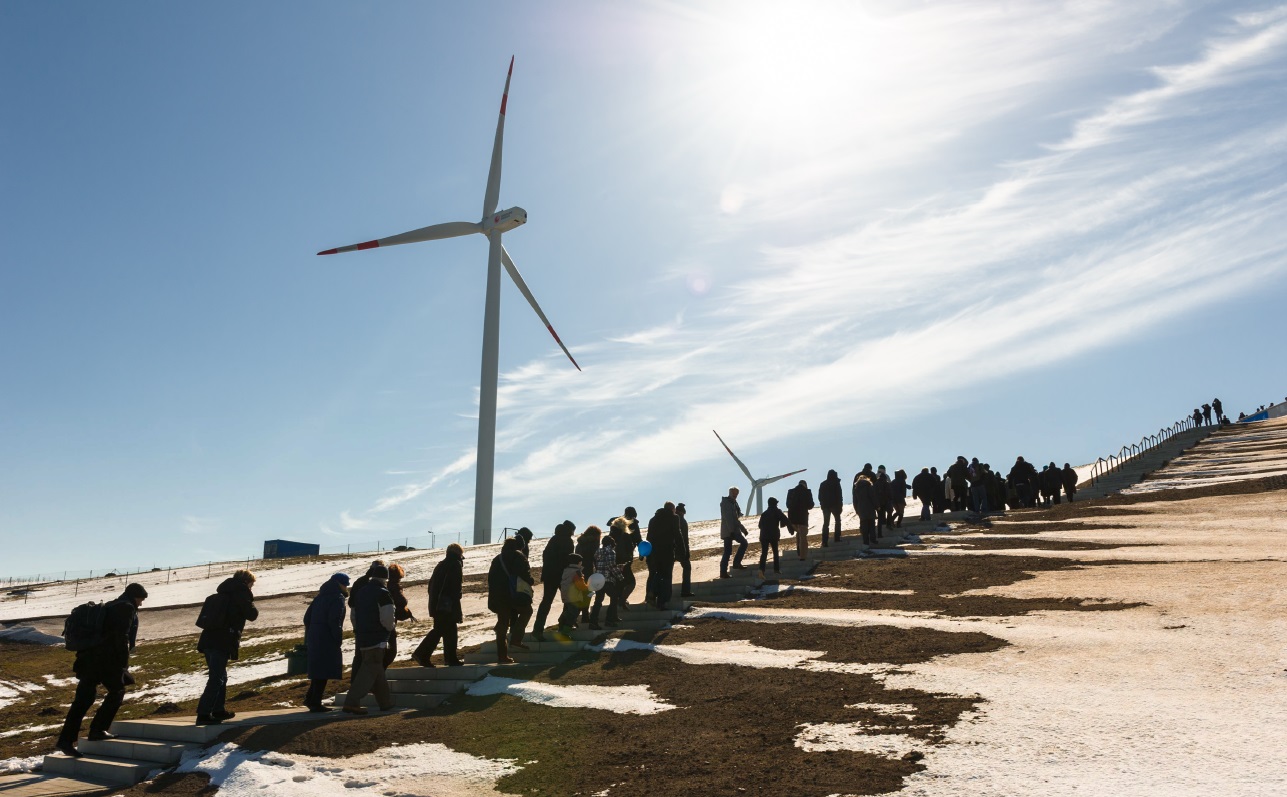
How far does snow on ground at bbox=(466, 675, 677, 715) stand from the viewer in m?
12.2

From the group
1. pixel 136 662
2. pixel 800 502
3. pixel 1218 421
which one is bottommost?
pixel 136 662

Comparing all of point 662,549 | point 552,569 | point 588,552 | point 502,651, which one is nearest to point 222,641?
point 502,651

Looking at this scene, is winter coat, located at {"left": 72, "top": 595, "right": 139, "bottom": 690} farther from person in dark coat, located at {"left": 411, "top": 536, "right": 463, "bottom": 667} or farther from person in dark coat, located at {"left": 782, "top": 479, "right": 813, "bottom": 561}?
person in dark coat, located at {"left": 782, "top": 479, "right": 813, "bottom": 561}

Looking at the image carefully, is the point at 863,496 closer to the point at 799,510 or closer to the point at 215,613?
the point at 799,510

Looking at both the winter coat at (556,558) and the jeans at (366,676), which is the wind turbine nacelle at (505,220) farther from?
the jeans at (366,676)

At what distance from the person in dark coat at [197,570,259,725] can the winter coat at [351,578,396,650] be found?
1.43m

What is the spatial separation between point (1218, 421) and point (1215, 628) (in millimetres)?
68337

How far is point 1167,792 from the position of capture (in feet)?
23.6

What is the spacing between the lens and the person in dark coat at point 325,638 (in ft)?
43.2

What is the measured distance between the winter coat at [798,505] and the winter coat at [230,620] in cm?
1430

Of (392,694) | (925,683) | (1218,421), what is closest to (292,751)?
(392,694)

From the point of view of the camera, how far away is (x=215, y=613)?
41.4ft

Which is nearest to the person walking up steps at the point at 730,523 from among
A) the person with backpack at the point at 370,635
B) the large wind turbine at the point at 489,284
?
the person with backpack at the point at 370,635

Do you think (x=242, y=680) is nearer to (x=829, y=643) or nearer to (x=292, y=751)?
(x=292, y=751)
